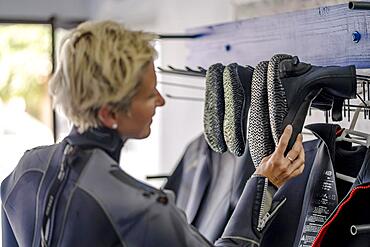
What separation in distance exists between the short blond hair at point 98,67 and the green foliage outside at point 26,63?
2.18m

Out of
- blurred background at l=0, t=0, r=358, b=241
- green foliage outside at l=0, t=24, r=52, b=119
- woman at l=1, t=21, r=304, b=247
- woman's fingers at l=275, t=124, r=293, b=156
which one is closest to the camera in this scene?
woman at l=1, t=21, r=304, b=247

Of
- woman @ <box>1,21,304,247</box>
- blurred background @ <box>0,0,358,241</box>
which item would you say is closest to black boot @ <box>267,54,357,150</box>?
woman @ <box>1,21,304,247</box>

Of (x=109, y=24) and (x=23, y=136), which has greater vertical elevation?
(x=109, y=24)

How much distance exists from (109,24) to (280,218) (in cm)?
63

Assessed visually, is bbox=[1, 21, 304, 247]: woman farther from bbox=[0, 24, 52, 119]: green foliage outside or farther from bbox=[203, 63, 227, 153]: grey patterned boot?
bbox=[0, 24, 52, 119]: green foliage outside

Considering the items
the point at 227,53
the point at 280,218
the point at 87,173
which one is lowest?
the point at 280,218

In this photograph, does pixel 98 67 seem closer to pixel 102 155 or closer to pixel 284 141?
pixel 102 155

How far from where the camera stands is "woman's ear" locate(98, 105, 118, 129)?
3.62 ft

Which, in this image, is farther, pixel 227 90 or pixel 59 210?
pixel 227 90

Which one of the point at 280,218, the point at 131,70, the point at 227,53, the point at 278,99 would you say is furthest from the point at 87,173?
the point at 227,53

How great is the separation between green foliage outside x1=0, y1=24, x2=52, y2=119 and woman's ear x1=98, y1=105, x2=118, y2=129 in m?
2.21

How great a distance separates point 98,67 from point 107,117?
0.29 feet

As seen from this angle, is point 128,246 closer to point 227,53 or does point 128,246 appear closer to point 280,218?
point 280,218

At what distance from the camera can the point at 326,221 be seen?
4.16 ft
